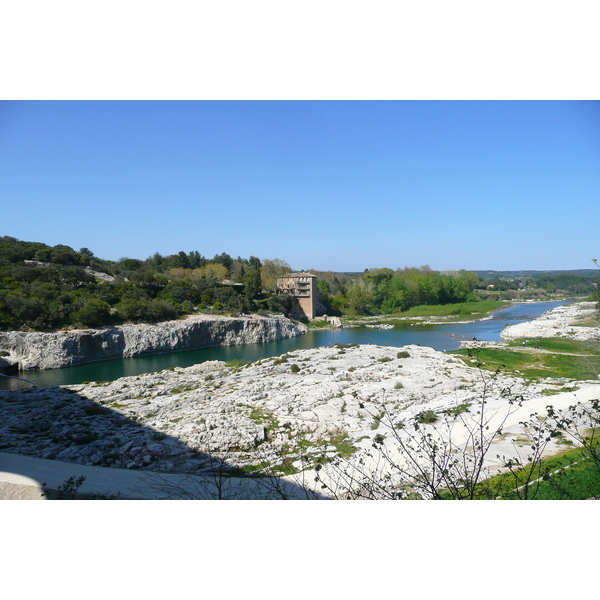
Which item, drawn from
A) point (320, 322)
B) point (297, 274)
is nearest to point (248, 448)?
point (320, 322)

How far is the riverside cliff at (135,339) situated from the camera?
1727 centimetres

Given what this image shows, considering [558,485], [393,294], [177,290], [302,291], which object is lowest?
[558,485]

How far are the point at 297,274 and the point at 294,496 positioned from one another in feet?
101

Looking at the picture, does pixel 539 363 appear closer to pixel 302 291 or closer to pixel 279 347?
pixel 279 347

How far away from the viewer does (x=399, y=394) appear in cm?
937

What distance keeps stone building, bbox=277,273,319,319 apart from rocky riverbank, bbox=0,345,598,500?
758 inches

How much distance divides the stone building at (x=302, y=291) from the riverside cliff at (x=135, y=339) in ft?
15.4

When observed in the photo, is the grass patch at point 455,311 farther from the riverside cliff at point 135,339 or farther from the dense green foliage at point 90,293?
the riverside cliff at point 135,339

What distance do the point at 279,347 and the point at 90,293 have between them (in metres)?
10.7

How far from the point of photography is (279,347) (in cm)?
2355

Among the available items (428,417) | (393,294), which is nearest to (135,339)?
(428,417)

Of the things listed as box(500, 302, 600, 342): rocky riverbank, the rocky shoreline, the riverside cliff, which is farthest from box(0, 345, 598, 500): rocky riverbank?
box(500, 302, 600, 342): rocky riverbank

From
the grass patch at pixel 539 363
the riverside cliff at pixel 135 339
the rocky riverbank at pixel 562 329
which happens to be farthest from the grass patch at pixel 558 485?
the riverside cliff at pixel 135 339
